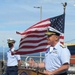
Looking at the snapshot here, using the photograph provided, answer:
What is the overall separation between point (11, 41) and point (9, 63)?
2.26 feet

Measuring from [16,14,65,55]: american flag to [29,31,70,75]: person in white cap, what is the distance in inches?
120

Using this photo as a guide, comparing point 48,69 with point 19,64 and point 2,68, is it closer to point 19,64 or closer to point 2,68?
point 19,64

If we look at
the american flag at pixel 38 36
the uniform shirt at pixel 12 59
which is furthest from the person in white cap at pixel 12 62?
the american flag at pixel 38 36

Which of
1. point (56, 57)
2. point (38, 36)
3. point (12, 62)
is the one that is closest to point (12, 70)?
point (12, 62)

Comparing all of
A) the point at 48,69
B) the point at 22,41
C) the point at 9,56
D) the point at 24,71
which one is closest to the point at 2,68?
the point at 9,56

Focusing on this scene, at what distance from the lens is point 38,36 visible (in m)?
10.3

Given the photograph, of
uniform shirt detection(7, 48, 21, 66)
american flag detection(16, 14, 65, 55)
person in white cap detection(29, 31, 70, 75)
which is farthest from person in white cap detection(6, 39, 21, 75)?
person in white cap detection(29, 31, 70, 75)

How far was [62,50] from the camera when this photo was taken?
6.93 metres

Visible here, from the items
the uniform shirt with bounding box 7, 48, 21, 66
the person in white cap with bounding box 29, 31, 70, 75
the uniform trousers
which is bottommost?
the uniform trousers

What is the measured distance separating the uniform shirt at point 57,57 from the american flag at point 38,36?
303cm

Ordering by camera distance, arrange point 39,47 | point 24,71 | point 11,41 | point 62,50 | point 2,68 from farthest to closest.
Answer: point 2,68 → point 11,41 → point 39,47 → point 24,71 → point 62,50

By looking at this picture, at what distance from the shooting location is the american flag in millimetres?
10266

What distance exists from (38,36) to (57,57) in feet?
11.2

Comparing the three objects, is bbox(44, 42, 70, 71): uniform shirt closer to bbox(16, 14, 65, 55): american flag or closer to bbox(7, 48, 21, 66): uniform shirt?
bbox(16, 14, 65, 55): american flag
